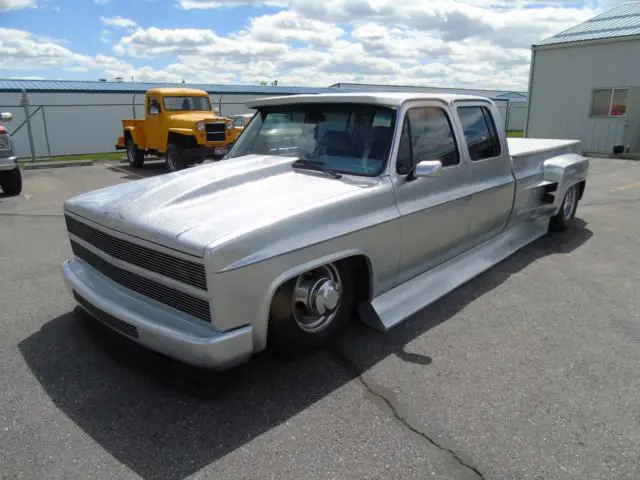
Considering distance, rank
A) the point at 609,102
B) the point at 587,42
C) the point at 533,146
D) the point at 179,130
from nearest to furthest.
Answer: the point at 533,146, the point at 179,130, the point at 609,102, the point at 587,42

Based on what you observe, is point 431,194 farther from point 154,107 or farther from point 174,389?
point 154,107

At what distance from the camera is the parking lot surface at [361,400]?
2539mm

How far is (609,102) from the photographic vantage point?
1819 centimetres

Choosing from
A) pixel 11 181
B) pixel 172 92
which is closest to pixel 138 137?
pixel 172 92

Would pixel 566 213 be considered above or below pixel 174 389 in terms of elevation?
above

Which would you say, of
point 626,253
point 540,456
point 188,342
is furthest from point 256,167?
point 626,253

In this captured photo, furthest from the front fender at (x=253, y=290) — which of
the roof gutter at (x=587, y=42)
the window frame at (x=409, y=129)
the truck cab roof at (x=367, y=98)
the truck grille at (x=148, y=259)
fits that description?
Result: the roof gutter at (x=587, y=42)

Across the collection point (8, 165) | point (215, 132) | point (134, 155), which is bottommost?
point (134, 155)

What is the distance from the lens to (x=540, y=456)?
2578 mm

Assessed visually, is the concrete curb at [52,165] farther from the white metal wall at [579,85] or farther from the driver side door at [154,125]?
the white metal wall at [579,85]

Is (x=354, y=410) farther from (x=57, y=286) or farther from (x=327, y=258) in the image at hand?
(x=57, y=286)

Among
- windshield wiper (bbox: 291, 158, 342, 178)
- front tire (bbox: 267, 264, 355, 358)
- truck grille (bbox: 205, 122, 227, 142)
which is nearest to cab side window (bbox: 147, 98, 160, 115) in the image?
truck grille (bbox: 205, 122, 227, 142)

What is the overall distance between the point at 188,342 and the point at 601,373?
2.62 metres

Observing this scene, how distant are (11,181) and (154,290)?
8917 millimetres
